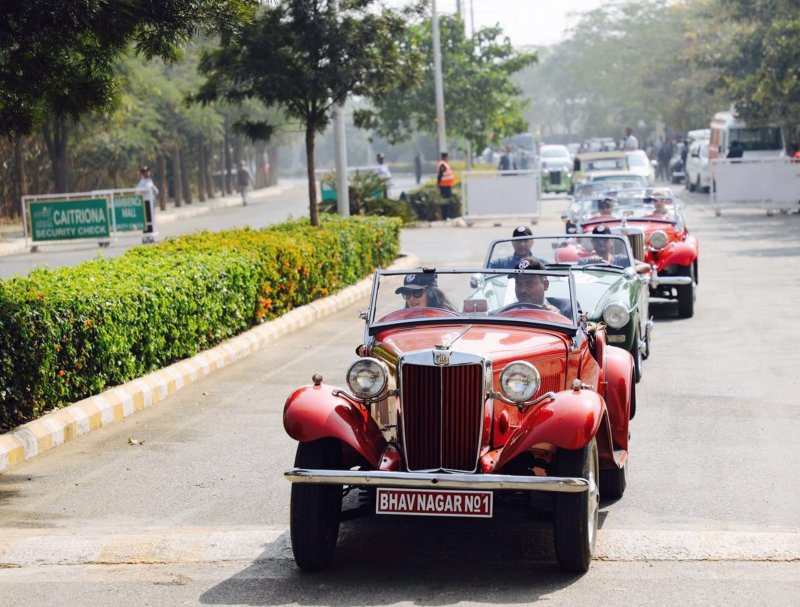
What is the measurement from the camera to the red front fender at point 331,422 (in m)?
6.64

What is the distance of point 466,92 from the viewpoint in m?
44.5

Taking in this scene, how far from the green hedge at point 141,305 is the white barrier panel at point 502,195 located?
1495 cm

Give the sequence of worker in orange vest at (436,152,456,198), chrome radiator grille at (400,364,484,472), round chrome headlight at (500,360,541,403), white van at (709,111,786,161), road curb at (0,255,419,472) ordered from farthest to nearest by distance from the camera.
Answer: white van at (709,111,786,161) < worker in orange vest at (436,152,456,198) < road curb at (0,255,419,472) < round chrome headlight at (500,360,541,403) < chrome radiator grille at (400,364,484,472)

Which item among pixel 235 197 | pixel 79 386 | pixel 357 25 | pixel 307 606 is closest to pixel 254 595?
pixel 307 606

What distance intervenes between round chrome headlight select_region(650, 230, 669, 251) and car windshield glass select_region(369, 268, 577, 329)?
868 centimetres

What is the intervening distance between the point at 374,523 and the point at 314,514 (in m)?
1.12

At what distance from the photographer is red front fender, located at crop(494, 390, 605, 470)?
6438 millimetres

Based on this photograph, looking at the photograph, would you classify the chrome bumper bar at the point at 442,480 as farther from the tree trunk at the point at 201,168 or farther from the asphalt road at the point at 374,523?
the tree trunk at the point at 201,168

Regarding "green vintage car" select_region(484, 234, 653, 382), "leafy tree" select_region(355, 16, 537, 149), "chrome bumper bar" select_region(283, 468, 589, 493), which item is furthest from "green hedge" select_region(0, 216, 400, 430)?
"leafy tree" select_region(355, 16, 537, 149)

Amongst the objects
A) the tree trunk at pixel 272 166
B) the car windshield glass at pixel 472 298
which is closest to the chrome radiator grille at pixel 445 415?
the car windshield glass at pixel 472 298

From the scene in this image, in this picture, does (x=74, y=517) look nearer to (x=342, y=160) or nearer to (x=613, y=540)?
(x=613, y=540)

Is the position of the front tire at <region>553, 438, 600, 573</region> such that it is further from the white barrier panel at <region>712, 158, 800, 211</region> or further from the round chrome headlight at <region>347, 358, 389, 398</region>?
the white barrier panel at <region>712, 158, 800, 211</region>

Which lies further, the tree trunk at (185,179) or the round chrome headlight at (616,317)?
the tree trunk at (185,179)

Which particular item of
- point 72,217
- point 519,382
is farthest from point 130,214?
point 519,382
